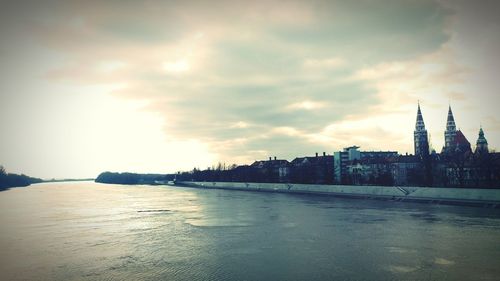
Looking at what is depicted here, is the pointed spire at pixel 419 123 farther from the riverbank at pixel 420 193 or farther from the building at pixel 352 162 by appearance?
the riverbank at pixel 420 193

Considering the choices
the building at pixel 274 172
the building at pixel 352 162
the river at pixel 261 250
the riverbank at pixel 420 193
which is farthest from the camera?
the building at pixel 352 162

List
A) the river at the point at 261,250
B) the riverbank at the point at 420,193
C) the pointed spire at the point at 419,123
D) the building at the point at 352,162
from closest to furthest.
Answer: the river at the point at 261,250 → the riverbank at the point at 420,193 → the building at the point at 352,162 → the pointed spire at the point at 419,123

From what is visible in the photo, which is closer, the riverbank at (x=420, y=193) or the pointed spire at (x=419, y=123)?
the riverbank at (x=420, y=193)

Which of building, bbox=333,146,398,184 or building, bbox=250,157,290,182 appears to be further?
building, bbox=333,146,398,184

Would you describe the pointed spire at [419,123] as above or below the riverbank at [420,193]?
above

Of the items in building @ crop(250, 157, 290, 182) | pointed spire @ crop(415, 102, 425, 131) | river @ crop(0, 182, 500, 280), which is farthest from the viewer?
pointed spire @ crop(415, 102, 425, 131)

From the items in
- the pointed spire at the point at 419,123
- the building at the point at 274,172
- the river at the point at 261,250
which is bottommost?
the river at the point at 261,250

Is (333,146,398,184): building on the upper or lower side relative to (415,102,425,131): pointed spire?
lower

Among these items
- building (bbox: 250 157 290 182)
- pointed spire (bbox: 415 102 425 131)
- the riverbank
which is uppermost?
pointed spire (bbox: 415 102 425 131)

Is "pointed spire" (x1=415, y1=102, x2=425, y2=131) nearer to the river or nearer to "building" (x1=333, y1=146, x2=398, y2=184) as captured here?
"building" (x1=333, y1=146, x2=398, y2=184)

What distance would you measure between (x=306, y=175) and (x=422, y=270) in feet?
335

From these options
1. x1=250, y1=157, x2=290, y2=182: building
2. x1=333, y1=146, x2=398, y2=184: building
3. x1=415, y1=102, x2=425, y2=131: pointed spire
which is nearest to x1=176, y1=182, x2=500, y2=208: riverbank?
x1=250, y1=157, x2=290, y2=182: building

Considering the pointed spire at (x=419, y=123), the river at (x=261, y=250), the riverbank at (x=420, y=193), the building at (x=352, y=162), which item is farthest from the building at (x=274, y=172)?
the river at (x=261, y=250)

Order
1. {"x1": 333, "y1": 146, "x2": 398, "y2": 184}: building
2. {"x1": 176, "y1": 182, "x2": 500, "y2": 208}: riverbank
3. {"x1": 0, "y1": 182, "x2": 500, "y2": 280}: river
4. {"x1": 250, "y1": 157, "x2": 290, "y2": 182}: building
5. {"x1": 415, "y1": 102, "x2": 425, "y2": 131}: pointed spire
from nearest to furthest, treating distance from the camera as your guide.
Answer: {"x1": 0, "y1": 182, "x2": 500, "y2": 280}: river
{"x1": 176, "y1": 182, "x2": 500, "y2": 208}: riverbank
{"x1": 250, "y1": 157, "x2": 290, "y2": 182}: building
{"x1": 333, "y1": 146, "x2": 398, "y2": 184}: building
{"x1": 415, "y1": 102, "x2": 425, "y2": 131}: pointed spire
